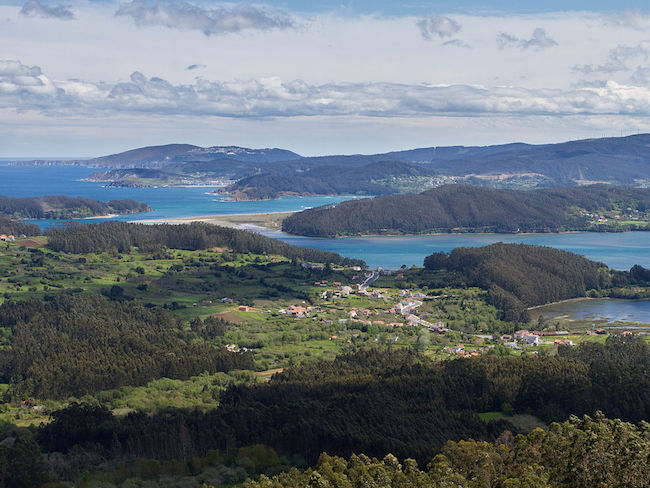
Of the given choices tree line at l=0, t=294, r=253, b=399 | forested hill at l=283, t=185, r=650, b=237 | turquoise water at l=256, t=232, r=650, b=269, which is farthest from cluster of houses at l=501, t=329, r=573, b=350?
forested hill at l=283, t=185, r=650, b=237

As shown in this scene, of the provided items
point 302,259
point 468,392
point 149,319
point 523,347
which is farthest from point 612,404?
point 302,259

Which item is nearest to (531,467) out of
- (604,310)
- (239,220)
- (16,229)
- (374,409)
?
(374,409)

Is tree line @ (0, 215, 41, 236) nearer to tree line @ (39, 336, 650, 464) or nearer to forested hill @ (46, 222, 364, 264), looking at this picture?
forested hill @ (46, 222, 364, 264)

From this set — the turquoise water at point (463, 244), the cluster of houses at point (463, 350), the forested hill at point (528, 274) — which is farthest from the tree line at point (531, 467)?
the turquoise water at point (463, 244)

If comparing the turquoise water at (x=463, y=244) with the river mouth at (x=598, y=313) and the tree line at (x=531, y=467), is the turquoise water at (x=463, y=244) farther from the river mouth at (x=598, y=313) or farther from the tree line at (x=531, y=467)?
the tree line at (x=531, y=467)

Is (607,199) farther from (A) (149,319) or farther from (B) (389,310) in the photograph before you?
(A) (149,319)
